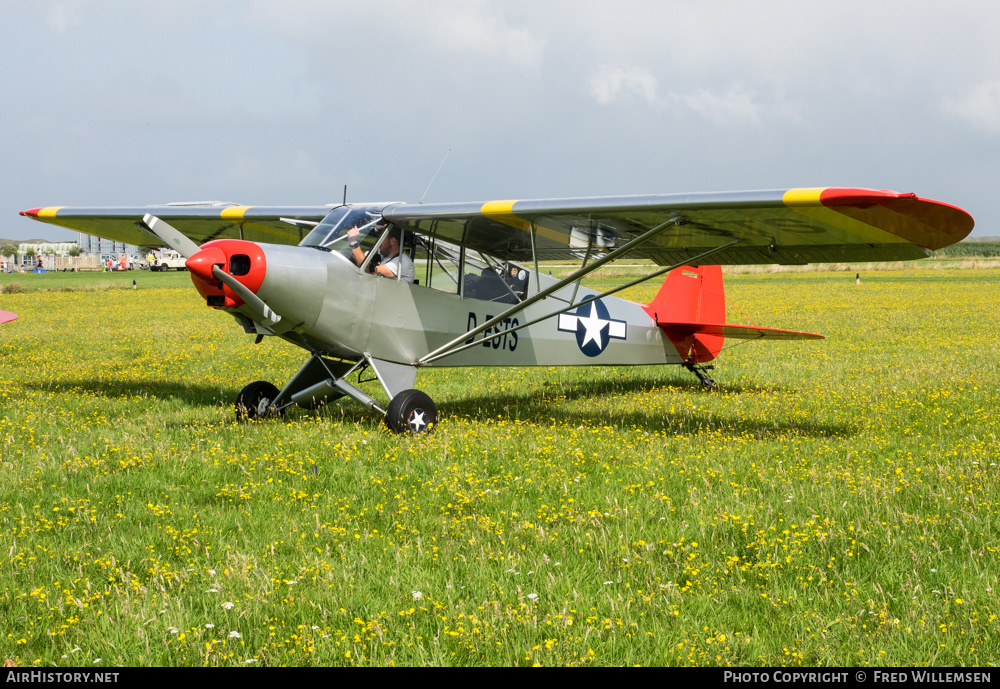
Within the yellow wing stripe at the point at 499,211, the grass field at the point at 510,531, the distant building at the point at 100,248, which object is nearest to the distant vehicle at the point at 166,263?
the distant building at the point at 100,248

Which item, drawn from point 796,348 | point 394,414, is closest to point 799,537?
point 394,414

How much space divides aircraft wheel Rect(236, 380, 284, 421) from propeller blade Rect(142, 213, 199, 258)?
73.6 inches

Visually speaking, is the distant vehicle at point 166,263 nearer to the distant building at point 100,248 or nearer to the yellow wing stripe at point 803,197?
the distant building at point 100,248

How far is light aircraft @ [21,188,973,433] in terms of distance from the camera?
23.0 feet

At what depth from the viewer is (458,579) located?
13.7 feet

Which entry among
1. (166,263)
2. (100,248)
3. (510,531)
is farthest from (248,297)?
(100,248)

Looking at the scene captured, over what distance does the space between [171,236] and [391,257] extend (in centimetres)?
234

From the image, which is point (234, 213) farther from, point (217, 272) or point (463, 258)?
point (217, 272)

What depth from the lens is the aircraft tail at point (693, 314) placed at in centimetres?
1177

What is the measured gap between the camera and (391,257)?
8.60m

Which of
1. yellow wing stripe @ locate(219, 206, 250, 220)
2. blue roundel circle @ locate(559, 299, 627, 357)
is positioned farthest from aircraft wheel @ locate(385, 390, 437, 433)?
yellow wing stripe @ locate(219, 206, 250, 220)

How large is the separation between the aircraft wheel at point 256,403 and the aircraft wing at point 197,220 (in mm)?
2216

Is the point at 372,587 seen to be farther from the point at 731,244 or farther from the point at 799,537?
the point at 731,244

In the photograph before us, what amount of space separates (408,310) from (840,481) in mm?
4896
